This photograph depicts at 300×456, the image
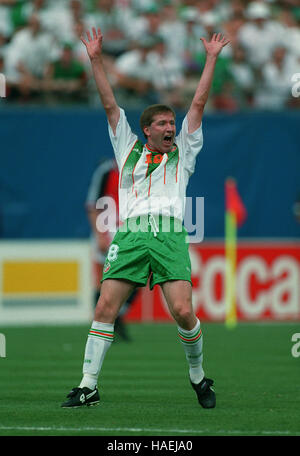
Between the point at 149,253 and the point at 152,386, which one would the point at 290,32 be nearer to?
the point at 152,386

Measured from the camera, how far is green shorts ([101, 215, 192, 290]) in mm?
7527

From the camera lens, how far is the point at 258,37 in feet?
65.5

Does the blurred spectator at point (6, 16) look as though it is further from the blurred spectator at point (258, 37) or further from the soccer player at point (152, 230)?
the soccer player at point (152, 230)

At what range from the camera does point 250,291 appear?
17344 millimetres

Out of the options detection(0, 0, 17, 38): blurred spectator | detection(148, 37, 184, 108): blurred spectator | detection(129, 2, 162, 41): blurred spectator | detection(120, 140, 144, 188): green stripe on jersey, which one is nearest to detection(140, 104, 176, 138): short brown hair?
detection(120, 140, 144, 188): green stripe on jersey

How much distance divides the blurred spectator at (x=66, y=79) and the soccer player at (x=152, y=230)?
10.2 meters

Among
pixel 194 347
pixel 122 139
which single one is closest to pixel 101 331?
pixel 194 347

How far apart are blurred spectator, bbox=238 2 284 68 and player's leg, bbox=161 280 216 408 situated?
510 inches

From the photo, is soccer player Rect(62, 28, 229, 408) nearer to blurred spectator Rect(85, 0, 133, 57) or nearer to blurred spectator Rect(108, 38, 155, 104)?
blurred spectator Rect(108, 38, 155, 104)

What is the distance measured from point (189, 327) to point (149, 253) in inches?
24.1

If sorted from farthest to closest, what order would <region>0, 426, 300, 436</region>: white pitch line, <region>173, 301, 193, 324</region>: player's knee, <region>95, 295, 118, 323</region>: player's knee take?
<region>95, 295, 118, 323</region>: player's knee, <region>173, 301, 193, 324</region>: player's knee, <region>0, 426, 300, 436</region>: white pitch line

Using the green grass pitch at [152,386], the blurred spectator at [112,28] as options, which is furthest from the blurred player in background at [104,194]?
the blurred spectator at [112,28]

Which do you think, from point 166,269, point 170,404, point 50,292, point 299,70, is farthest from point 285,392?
point 299,70

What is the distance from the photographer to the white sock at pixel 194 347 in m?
7.58
